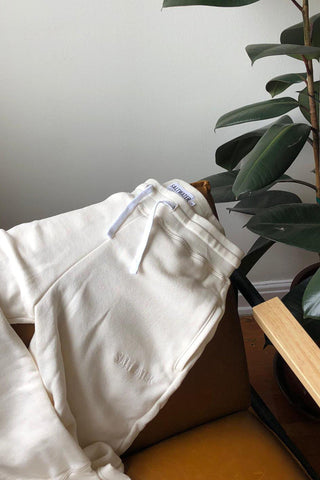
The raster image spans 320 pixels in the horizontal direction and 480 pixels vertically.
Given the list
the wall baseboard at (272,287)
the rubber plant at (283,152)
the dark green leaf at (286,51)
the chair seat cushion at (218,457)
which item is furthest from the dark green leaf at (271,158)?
the wall baseboard at (272,287)

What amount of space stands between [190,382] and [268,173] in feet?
1.27

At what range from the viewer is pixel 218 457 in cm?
83

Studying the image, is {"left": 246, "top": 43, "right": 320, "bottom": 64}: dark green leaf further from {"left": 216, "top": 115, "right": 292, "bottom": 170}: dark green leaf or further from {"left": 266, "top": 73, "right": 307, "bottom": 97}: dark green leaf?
{"left": 216, "top": 115, "right": 292, "bottom": 170}: dark green leaf

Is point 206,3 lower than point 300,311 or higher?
higher

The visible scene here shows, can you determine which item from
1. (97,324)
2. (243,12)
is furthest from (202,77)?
(97,324)

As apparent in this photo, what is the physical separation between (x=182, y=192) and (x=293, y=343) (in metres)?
0.30

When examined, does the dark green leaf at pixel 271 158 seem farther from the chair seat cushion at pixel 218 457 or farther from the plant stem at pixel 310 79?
the chair seat cushion at pixel 218 457

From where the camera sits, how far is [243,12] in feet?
3.76

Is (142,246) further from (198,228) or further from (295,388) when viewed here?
(295,388)

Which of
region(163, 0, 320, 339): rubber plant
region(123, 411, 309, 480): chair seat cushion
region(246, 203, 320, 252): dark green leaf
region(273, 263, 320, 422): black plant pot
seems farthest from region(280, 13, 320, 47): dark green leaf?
region(123, 411, 309, 480): chair seat cushion

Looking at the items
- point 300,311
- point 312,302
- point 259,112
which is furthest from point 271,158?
point 300,311

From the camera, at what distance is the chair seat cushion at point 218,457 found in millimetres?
804

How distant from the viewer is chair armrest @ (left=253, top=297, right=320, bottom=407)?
2.15ft

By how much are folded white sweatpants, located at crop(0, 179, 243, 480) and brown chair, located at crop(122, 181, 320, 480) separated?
0.23 ft
